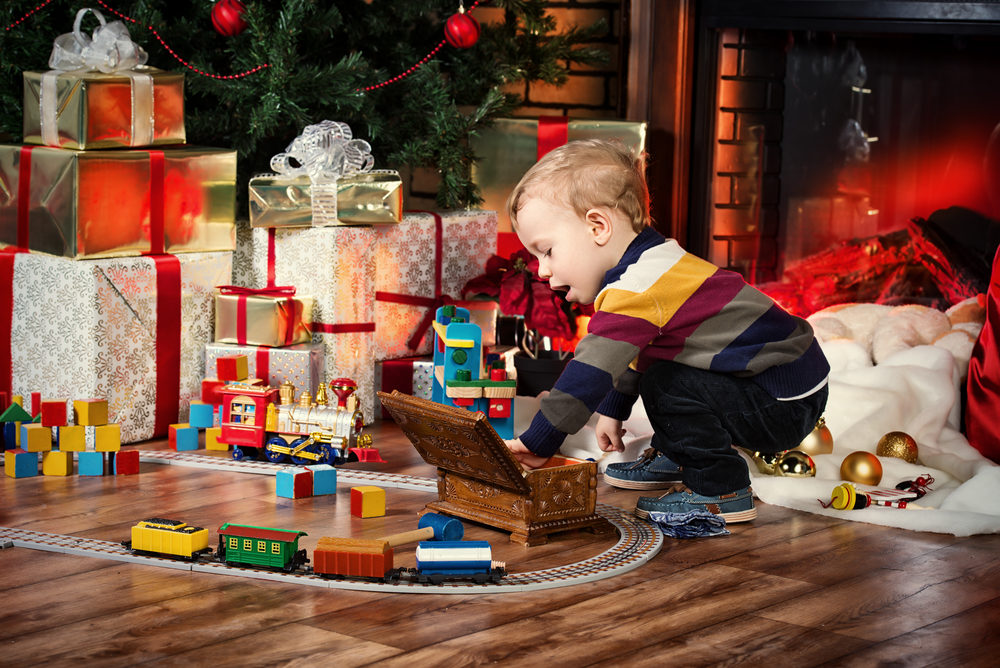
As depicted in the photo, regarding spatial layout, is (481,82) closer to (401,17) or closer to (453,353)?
(401,17)

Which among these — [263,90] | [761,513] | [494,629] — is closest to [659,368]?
[761,513]

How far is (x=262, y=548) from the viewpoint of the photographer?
1.77 metres

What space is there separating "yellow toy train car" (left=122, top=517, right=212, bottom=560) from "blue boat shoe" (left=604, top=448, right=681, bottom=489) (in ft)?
2.79

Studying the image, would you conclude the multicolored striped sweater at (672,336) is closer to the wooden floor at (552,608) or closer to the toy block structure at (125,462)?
the wooden floor at (552,608)

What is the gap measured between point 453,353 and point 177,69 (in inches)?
46.3

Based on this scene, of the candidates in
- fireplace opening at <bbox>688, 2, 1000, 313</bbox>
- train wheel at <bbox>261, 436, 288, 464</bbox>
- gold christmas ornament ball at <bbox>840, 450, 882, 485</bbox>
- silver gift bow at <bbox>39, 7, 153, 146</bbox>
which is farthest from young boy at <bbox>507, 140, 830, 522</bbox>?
fireplace opening at <bbox>688, 2, 1000, 313</bbox>

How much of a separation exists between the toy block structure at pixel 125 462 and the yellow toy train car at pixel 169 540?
0.55m

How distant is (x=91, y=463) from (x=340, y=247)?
2.56 feet

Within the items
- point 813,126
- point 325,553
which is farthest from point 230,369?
point 813,126

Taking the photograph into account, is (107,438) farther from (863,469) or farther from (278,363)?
(863,469)

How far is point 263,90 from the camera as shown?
2.95 meters

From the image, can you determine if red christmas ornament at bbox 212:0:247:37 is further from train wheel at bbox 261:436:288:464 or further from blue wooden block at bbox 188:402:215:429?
train wheel at bbox 261:436:288:464

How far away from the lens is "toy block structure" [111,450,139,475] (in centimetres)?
237

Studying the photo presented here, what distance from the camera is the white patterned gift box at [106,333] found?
8.43 ft
